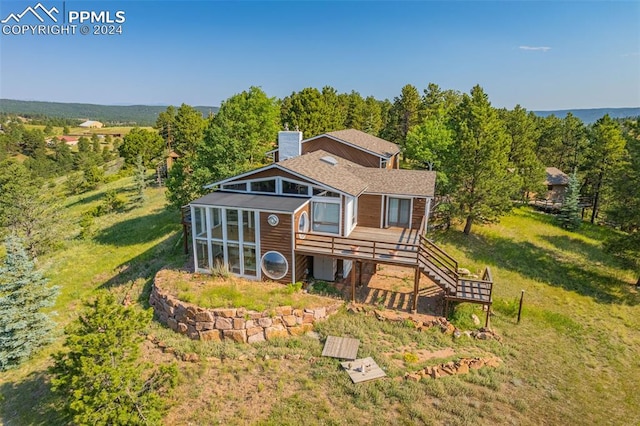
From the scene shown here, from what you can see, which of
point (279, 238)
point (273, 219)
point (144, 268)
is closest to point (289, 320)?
point (279, 238)

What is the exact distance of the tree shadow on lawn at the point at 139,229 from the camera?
2673 cm

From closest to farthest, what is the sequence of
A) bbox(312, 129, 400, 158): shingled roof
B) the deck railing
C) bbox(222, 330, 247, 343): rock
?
bbox(222, 330, 247, 343): rock → the deck railing → bbox(312, 129, 400, 158): shingled roof

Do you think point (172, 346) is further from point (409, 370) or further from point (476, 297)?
point (476, 297)

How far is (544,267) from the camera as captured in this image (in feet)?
75.1

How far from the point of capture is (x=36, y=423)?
1090 cm

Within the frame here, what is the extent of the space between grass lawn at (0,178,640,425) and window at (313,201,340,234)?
4.18m

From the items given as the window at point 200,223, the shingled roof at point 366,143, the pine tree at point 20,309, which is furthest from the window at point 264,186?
the shingled roof at point 366,143

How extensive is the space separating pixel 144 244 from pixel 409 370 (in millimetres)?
20433

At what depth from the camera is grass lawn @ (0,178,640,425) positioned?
10266mm

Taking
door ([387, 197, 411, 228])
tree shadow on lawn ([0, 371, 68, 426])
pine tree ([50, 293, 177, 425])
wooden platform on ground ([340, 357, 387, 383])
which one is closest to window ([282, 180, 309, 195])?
door ([387, 197, 411, 228])

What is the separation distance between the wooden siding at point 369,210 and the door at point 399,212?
68cm

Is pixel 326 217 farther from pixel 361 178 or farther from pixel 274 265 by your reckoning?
pixel 361 178

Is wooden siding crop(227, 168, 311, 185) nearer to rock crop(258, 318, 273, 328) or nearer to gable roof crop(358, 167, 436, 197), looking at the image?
gable roof crop(358, 167, 436, 197)

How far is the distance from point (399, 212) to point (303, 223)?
5.77m
